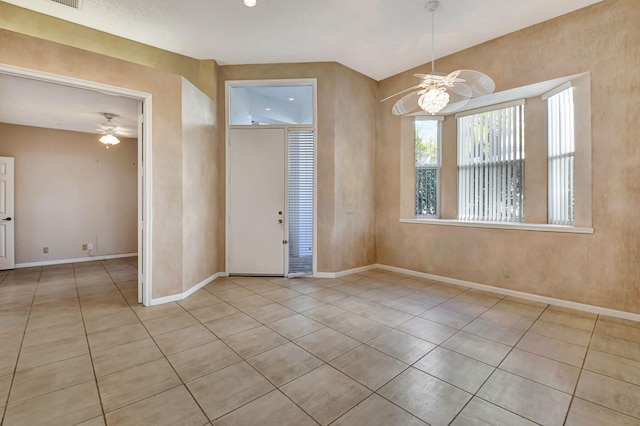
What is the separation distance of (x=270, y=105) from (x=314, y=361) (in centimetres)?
398

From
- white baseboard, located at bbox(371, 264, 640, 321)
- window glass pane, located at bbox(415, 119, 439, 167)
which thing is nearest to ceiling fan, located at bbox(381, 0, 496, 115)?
window glass pane, located at bbox(415, 119, 439, 167)

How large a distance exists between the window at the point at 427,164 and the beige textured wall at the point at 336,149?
97 centimetres

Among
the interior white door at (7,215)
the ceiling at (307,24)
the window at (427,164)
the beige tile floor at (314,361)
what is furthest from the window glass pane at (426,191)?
the interior white door at (7,215)

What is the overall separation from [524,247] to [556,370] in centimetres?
196

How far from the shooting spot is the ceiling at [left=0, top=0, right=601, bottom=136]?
316cm

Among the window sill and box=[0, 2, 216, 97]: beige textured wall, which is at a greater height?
box=[0, 2, 216, 97]: beige textured wall

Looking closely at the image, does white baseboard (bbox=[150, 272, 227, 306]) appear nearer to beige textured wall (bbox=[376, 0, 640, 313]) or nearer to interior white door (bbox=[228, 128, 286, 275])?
interior white door (bbox=[228, 128, 286, 275])

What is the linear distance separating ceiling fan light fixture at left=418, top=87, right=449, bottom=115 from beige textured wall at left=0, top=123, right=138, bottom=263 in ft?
23.2

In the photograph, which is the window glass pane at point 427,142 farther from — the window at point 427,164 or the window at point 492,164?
the window at point 492,164

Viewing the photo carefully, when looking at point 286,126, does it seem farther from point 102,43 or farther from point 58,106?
point 58,106

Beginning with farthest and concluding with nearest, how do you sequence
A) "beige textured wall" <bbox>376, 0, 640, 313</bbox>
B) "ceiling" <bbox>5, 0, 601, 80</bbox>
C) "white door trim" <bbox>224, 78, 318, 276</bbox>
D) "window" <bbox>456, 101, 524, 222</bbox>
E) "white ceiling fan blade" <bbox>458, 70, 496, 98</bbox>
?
"white door trim" <bbox>224, 78, 318, 276</bbox> → "window" <bbox>456, 101, 524, 222</bbox> → "ceiling" <bbox>5, 0, 601, 80</bbox> → "beige textured wall" <bbox>376, 0, 640, 313</bbox> → "white ceiling fan blade" <bbox>458, 70, 496, 98</bbox>

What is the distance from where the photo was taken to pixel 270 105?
4715mm

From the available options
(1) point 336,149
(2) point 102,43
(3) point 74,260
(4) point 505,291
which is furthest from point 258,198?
(3) point 74,260

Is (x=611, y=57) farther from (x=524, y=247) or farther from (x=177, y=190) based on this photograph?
(x=177, y=190)
